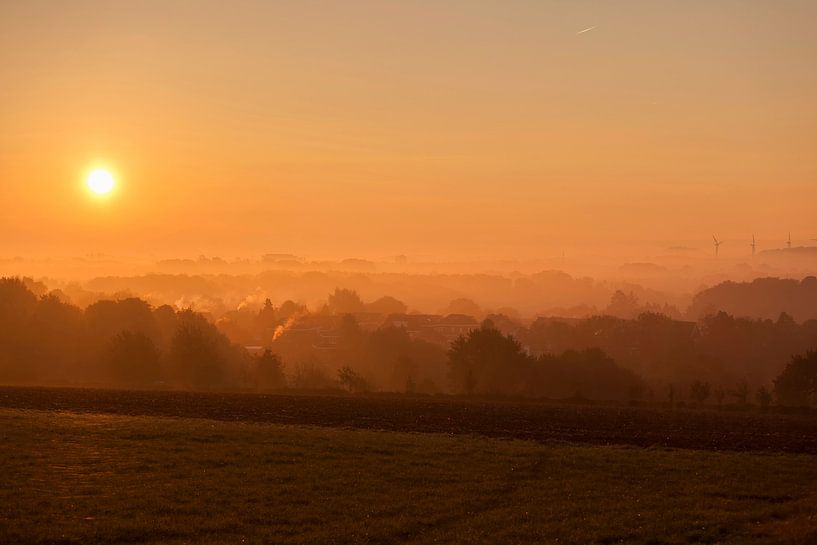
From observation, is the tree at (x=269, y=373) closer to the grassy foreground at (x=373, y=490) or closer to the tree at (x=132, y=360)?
the tree at (x=132, y=360)

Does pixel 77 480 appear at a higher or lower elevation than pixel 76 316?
lower

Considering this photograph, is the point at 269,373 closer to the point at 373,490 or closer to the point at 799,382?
the point at 799,382

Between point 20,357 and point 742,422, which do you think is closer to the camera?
point 742,422

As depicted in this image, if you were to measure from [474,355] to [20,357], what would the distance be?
7067 centimetres

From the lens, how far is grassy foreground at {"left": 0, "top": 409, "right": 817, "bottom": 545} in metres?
28.2

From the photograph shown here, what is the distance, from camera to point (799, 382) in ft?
315

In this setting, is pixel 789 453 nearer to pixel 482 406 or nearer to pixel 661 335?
pixel 482 406

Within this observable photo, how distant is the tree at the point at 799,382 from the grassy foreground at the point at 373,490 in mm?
55379

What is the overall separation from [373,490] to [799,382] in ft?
257

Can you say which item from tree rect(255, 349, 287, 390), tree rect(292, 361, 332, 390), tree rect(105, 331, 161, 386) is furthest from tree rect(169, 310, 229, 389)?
tree rect(292, 361, 332, 390)

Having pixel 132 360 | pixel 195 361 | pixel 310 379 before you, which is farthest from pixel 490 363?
pixel 132 360

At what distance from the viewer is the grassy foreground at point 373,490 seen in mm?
28203

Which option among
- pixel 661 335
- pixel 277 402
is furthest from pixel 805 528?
pixel 661 335

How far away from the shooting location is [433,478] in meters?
37.8
